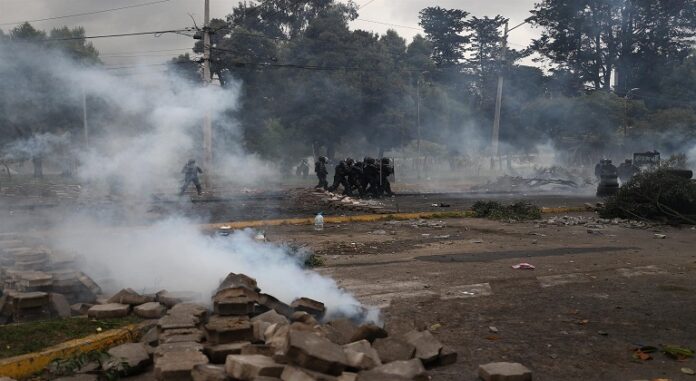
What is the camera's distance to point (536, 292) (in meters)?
6.75

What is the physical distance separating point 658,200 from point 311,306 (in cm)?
1186

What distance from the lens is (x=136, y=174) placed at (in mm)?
16797

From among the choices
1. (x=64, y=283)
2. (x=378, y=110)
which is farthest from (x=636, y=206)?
(x=378, y=110)

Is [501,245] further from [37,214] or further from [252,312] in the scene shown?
[37,214]

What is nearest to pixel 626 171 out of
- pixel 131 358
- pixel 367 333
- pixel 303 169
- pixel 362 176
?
pixel 362 176

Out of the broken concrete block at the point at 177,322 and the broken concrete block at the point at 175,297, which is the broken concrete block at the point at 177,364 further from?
the broken concrete block at the point at 175,297

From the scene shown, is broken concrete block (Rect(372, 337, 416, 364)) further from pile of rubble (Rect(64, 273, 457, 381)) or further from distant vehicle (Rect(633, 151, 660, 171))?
distant vehicle (Rect(633, 151, 660, 171))

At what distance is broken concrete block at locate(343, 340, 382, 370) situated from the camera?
395cm

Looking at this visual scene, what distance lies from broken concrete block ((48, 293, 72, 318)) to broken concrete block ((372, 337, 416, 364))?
3134mm

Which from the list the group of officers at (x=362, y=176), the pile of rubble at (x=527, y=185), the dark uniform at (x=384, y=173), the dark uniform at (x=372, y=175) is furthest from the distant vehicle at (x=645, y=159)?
the dark uniform at (x=372, y=175)

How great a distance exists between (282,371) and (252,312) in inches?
59.0

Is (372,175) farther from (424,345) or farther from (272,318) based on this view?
(424,345)

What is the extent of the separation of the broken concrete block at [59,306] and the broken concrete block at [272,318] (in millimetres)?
2005

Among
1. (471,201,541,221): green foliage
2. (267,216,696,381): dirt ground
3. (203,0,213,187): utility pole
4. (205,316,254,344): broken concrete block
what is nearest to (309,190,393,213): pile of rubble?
(471,201,541,221): green foliage
